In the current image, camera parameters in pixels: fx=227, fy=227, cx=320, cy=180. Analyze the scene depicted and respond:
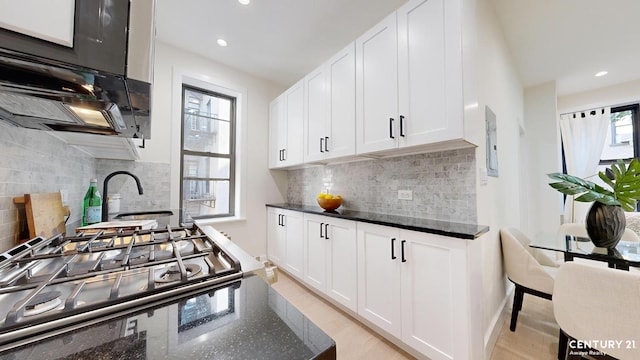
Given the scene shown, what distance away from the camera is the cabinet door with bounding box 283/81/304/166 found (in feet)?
9.23

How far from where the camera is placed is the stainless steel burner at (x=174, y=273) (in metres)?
0.60

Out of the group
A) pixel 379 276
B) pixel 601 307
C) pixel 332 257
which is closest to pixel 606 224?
pixel 601 307

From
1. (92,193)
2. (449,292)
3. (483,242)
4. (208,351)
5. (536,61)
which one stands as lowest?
(449,292)

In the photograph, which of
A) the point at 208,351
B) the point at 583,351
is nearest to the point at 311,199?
the point at 583,351

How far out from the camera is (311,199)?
10.3 ft

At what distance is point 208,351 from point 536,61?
13.6 ft

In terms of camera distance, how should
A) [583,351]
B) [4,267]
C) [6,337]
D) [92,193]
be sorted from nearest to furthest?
[6,337] → [4,267] → [583,351] → [92,193]

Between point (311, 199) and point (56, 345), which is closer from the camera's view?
point (56, 345)

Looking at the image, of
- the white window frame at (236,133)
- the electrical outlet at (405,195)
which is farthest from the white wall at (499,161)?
the white window frame at (236,133)

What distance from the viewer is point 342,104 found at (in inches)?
87.3

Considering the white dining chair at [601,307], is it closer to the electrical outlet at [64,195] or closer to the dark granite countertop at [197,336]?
the dark granite countertop at [197,336]

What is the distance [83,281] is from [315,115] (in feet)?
7.54

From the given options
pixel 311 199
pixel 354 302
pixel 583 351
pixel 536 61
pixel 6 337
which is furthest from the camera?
pixel 311 199

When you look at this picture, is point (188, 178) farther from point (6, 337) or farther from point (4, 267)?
point (6, 337)
